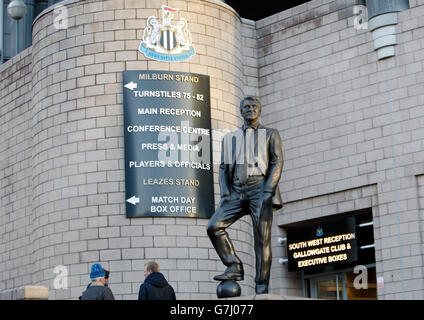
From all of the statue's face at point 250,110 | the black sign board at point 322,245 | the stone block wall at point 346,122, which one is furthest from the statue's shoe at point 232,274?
the black sign board at point 322,245

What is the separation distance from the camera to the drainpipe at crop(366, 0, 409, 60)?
781 inches

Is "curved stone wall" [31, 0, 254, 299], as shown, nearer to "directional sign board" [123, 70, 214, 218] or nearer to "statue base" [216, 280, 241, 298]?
"directional sign board" [123, 70, 214, 218]

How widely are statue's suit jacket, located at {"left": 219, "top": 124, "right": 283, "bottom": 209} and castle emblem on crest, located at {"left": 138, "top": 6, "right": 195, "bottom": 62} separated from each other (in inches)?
318

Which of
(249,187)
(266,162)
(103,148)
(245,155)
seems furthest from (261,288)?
(103,148)

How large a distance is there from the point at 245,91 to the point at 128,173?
412 centimetres

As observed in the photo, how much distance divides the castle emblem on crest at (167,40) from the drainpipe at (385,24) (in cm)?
395

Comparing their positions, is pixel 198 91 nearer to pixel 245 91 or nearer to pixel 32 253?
pixel 245 91

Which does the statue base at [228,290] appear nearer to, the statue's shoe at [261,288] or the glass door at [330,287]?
the statue's shoe at [261,288]

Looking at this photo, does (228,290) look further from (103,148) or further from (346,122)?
(346,122)

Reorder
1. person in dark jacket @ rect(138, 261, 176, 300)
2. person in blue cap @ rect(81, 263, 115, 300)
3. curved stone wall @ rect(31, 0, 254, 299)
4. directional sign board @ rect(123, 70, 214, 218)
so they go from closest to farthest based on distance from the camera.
Answer: person in blue cap @ rect(81, 263, 115, 300) < person in dark jacket @ rect(138, 261, 176, 300) < curved stone wall @ rect(31, 0, 254, 299) < directional sign board @ rect(123, 70, 214, 218)

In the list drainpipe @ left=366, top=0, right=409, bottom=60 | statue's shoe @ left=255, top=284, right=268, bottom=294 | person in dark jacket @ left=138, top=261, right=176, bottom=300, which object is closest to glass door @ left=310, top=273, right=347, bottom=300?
drainpipe @ left=366, top=0, right=409, bottom=60

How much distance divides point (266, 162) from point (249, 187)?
389mm

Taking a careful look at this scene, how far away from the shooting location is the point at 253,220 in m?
11.9

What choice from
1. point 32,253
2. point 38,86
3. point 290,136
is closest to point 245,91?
point 290,136
